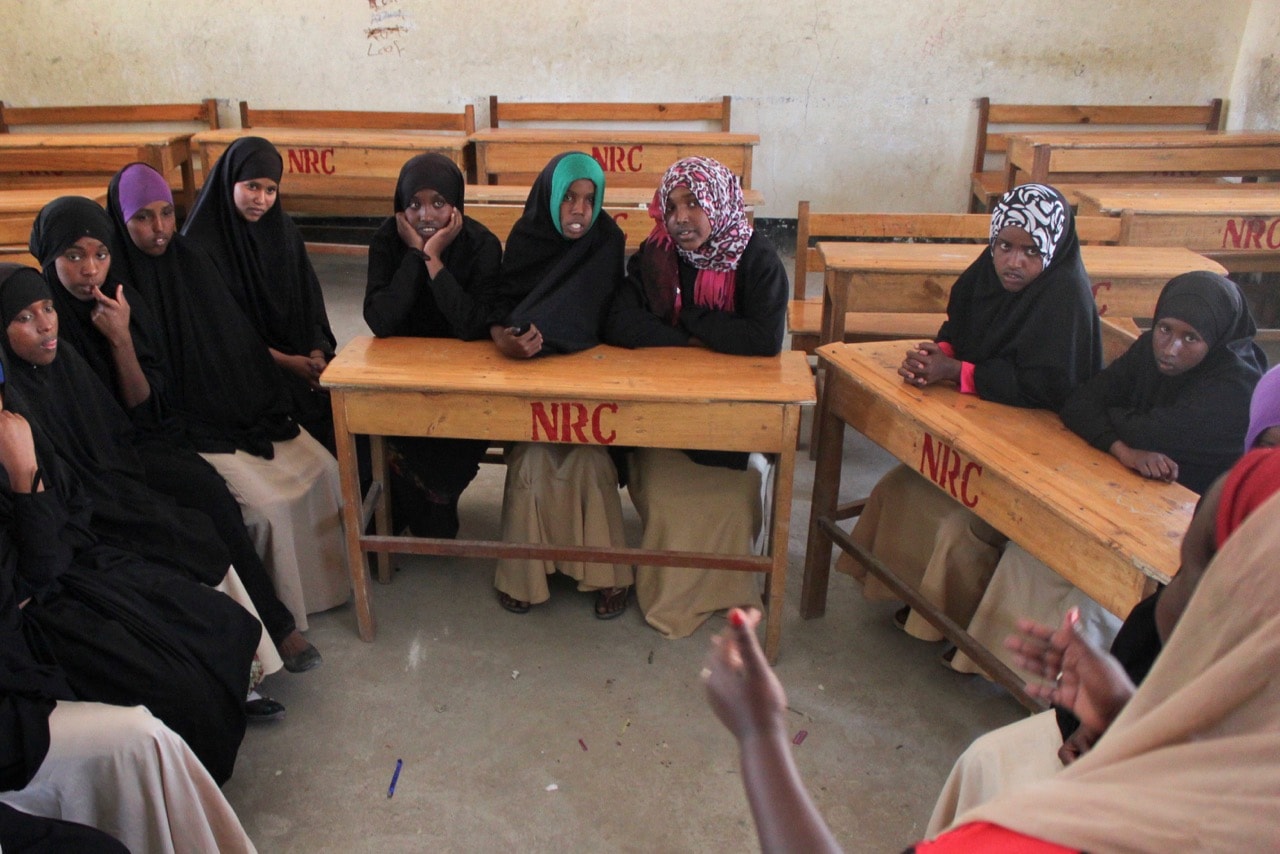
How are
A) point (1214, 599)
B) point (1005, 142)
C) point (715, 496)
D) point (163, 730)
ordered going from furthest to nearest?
point (1005, 142)
point (715, 496)
point (163, 730)
point (1214, 599)

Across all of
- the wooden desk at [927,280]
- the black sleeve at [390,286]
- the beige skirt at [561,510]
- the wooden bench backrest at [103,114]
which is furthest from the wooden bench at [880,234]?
the wooden bench backrest at [103,114]

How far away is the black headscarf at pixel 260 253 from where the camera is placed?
10.0 feet

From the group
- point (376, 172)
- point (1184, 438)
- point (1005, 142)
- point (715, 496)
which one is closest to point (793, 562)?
point (715, 496)

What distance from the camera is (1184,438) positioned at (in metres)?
2.19

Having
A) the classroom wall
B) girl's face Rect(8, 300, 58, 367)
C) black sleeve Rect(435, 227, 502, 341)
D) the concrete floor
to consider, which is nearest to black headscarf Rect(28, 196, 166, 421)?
girl's face Rect(8, 300, 58, 367)

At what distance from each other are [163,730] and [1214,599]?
1784 mm

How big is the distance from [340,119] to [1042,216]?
202 inches

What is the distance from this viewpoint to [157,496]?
2.44 m

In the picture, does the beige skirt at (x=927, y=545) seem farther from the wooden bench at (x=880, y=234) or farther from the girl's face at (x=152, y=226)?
the girl's face at (x=152, y=226)

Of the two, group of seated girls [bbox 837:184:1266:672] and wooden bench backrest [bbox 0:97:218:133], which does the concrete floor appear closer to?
group of seated girls [bbox 837:184:1266:672]

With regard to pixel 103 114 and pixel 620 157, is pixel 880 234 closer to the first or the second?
Result: pixel 620 157

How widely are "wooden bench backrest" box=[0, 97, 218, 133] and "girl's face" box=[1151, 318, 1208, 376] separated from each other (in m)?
6.36

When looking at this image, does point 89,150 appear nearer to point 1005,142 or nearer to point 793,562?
point 793,562

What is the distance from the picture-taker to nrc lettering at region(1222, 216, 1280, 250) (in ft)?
13.7
